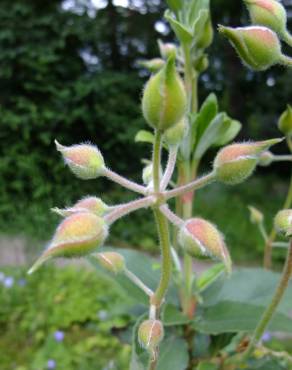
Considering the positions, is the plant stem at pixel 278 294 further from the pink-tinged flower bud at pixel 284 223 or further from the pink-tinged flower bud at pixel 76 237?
the pink-tinged flower bud at pixel 76 237

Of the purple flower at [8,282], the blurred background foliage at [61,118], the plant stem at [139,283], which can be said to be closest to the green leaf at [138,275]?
the plant stem at [139,283]

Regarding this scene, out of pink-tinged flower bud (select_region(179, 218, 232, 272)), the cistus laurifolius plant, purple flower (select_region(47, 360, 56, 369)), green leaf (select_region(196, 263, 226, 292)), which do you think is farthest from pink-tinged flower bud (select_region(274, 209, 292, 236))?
purple flower (select_region(47, 360, 56, 369))

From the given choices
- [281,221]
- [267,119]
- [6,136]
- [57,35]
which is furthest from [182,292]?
[267,119]

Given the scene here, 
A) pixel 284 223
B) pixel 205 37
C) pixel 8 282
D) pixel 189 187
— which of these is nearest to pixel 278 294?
pixel 284 223

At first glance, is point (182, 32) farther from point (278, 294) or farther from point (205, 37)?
point (278, 294)

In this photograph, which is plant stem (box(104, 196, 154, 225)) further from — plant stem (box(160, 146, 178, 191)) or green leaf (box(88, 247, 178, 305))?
green leaf (box(88, 247, 178, 305))

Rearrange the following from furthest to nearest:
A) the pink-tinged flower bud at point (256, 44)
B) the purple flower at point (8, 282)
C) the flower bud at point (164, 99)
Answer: the purple flower at point (8, 282) → the pink-tinged flower bud at point (256, 44) → the flower bud at point (164, 99)

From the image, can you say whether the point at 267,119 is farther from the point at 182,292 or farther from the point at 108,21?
the point at 182,292
